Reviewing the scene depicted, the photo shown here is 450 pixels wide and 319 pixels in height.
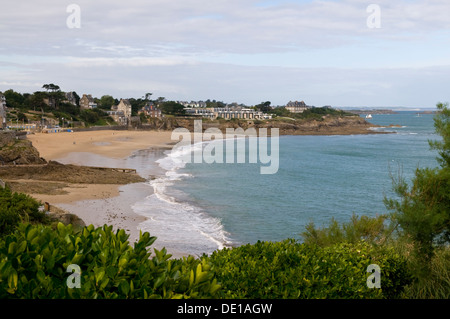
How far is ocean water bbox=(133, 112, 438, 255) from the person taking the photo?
69.5ft

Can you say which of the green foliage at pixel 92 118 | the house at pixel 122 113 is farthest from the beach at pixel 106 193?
the house at pixel 122 113

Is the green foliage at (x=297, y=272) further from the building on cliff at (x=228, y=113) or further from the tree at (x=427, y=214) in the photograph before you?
the building on cliff at (x=228, y=113)

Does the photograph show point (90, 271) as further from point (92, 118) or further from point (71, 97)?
point (71, 97)

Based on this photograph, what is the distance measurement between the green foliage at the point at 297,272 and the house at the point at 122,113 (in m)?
107

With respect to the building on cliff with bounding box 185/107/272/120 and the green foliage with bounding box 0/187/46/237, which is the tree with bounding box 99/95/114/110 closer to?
the building on cliff with bounding box 185/107/272/120

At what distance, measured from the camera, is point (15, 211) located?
43.0 feet

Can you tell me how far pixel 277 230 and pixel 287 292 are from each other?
17.3 m

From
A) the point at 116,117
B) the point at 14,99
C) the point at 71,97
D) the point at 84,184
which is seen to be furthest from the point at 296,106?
the point at 84,184

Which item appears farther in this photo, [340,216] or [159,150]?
[159,150]

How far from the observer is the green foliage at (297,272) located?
5445 mm

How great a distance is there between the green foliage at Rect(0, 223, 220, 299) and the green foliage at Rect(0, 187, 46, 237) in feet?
24.7
